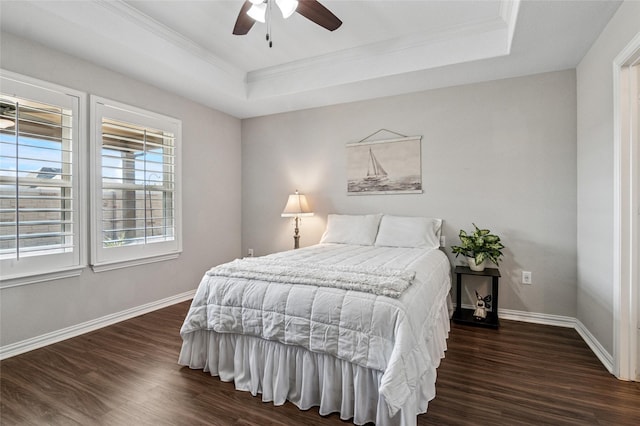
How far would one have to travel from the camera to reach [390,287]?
1699 millimetres

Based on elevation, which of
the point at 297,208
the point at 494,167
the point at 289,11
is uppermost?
the point at 289,11

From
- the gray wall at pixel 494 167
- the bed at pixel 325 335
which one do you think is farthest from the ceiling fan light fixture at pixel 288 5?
the gray wall at pixel 494 167

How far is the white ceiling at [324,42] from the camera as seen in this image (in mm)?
2352

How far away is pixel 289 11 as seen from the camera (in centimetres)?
209

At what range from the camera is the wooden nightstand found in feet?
9.80

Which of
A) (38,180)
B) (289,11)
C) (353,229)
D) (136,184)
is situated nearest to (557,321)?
(353,229)

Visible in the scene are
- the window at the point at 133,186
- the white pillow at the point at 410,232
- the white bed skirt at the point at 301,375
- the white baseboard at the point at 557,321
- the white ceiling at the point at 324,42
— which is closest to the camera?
the white bed skirt at the point at 301,375

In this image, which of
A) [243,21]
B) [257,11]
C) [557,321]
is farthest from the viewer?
[557,321]

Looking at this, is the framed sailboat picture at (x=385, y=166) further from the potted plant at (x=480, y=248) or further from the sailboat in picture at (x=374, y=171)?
the potted plant at (x=480, y=248)

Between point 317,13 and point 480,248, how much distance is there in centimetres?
251

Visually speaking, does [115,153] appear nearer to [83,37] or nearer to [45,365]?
[83,37]

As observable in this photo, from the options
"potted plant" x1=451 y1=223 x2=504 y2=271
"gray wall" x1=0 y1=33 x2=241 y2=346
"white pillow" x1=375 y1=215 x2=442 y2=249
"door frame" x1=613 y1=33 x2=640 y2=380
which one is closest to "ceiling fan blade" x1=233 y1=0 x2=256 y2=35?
"gray wall" x1=0 y1=33 x2=241 y2=346

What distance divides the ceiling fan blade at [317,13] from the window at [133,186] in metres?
2.12

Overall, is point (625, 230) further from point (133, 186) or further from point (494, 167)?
point (133, 186)
